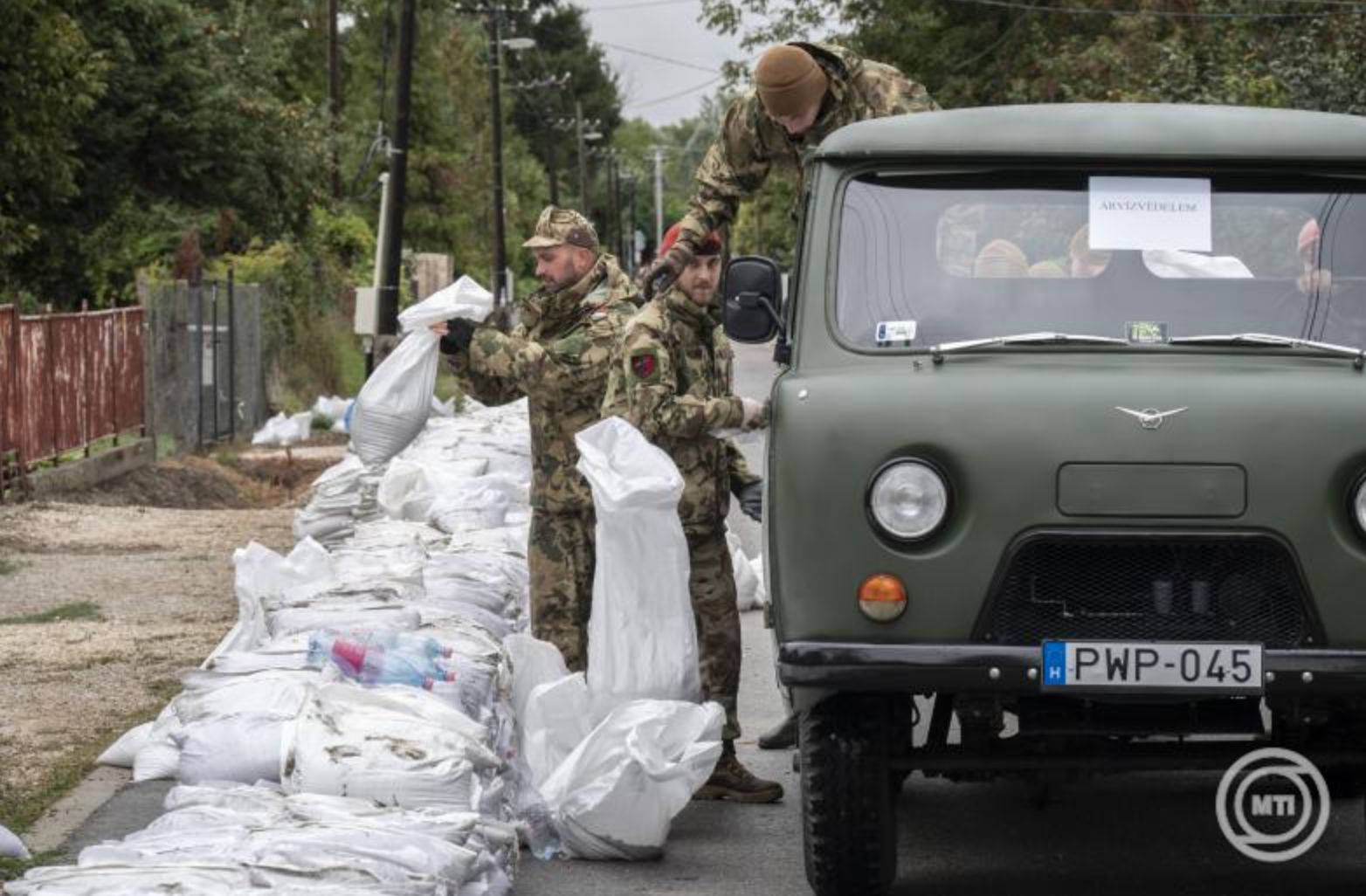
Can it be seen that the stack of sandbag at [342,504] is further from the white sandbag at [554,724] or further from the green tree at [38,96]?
the green tree at [38,96]

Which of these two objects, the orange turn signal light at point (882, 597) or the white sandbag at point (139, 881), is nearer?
the white sandbag at point (139, 881)

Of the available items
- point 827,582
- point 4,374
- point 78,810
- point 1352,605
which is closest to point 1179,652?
point 1352,605

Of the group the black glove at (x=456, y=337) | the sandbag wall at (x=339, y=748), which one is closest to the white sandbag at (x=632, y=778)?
the sandbag wall at (x=339, y=748)

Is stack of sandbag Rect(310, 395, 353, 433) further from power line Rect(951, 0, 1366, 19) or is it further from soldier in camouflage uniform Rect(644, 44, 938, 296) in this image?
soldier in camouflage uniform Rect(644, 44, 938, 296)

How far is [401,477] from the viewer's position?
13.9 m

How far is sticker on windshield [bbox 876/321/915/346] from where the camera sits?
6.74 m

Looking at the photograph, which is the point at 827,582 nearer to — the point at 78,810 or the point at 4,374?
the point at 78,810

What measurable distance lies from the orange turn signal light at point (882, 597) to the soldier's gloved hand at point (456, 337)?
3095 millimetres

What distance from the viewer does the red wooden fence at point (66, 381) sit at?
59.4ft

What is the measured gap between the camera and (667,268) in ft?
26.7

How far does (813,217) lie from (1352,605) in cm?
186

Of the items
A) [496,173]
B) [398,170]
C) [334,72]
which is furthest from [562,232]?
[496,173]

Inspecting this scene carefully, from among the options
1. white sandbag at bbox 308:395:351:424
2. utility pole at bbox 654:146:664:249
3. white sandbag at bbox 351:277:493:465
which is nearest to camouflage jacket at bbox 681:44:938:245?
white sandbag at bbox 351:277:493:465

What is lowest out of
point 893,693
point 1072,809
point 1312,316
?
point 1072,809
